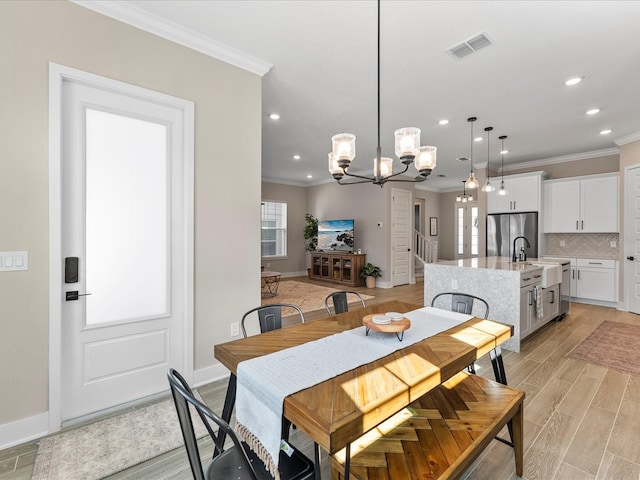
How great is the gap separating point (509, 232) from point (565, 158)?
1840 millimetres

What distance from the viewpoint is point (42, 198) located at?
202cm

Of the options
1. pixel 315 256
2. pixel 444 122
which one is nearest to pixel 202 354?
pixel 444 122

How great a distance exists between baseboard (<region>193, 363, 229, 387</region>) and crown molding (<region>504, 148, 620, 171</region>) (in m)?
7.19

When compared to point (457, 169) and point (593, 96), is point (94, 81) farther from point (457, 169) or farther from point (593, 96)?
point (457, 169)

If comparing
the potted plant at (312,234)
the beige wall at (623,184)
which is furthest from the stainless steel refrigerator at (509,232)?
the potted plant at (312,234)

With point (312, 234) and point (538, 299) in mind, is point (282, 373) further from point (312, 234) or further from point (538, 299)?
point (312, 234)

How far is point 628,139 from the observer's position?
506cm

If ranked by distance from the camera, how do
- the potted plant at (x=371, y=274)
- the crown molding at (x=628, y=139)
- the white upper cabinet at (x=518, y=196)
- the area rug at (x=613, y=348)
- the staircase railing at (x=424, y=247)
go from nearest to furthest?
1. the area rug at (x=613, y=348)
2. the crown molding at (x=628, y=139)
3. the white upper cabinet at (x=518, y=196)
4. the potted plant at (x=371, y=274)
5. the staircase railing at (x=424, y=247)

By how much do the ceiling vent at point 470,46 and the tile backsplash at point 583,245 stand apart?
5203mm

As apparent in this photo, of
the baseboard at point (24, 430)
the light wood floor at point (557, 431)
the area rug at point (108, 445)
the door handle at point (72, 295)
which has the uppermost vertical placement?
the door handle at point (72, 295)

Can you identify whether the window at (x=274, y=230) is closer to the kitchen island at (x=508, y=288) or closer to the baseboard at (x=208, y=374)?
the kitchen island at (x=508, y=288)

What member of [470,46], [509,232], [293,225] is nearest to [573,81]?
[470,46]

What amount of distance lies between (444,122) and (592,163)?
12.6 feet

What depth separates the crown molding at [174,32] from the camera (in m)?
2.20
